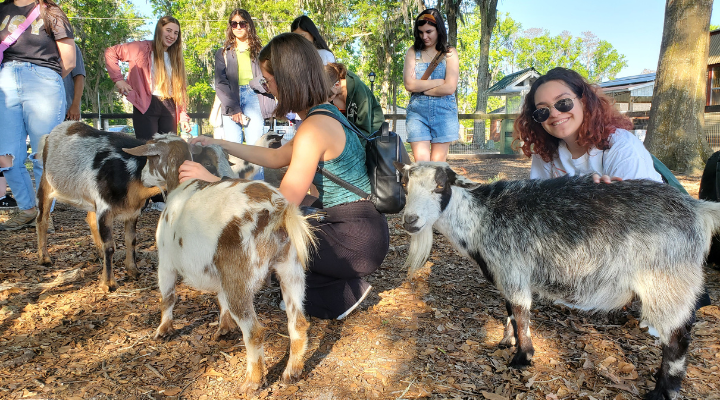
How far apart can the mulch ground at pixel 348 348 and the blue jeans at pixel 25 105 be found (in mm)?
1350

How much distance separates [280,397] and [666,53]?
29.5ft

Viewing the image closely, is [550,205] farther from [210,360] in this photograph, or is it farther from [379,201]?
[210,360]

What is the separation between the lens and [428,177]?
2.80m

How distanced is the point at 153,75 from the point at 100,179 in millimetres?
2047

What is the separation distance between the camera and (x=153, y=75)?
544 centimetres

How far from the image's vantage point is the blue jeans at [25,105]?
441cm

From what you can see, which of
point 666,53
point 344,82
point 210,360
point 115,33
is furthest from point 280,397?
point 115,33

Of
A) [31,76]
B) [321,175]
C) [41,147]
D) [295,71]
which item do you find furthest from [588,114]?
[31,76]

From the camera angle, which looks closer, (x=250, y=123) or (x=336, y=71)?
(x=336, y=71)

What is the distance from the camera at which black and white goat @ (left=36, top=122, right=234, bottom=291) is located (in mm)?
3799

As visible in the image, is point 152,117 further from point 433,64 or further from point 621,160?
point 621,160

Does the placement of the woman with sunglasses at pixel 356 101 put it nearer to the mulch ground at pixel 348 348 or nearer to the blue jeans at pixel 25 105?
the mulch ground at pixel 348 348

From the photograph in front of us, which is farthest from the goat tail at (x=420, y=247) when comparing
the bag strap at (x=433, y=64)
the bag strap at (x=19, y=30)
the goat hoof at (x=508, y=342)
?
the bag strap at (x=19, y=30)

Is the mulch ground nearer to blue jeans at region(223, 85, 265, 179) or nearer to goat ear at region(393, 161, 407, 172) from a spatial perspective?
goat ear at region(393, 161, 407, 172)
